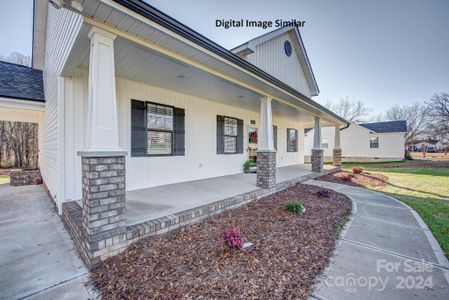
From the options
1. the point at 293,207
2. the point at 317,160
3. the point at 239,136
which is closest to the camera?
the point at 293,207

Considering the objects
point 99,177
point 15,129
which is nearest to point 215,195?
point 99,177

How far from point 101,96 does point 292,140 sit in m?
12.0

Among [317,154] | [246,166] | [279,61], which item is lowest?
[246,166]

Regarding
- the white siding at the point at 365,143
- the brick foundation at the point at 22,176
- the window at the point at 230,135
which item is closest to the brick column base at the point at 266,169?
the window at the point at 230,135

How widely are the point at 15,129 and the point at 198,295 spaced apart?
63.4ft

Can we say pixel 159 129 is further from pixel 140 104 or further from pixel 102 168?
pixel 102 168

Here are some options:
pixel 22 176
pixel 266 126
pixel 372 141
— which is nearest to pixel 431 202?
pixel 266 126

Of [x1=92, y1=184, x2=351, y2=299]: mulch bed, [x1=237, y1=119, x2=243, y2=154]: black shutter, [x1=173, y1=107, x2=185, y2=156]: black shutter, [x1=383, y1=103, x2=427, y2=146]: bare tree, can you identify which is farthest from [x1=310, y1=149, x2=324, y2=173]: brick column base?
[x1=383, y1=103, x2=427, y2=146]: bare tree

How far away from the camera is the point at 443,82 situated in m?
20.7

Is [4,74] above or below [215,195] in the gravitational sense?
above

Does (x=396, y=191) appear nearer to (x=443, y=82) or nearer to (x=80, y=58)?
(x=80, y=58)

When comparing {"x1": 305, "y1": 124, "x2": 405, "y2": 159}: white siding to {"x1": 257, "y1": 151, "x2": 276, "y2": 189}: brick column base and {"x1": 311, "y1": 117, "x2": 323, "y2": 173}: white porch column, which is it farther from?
{"x1": 257, "y1": 151, "x2": 276, "y2": 189}: brick column base

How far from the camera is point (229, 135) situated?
8.23 metres

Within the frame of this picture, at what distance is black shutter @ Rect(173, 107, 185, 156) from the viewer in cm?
615
